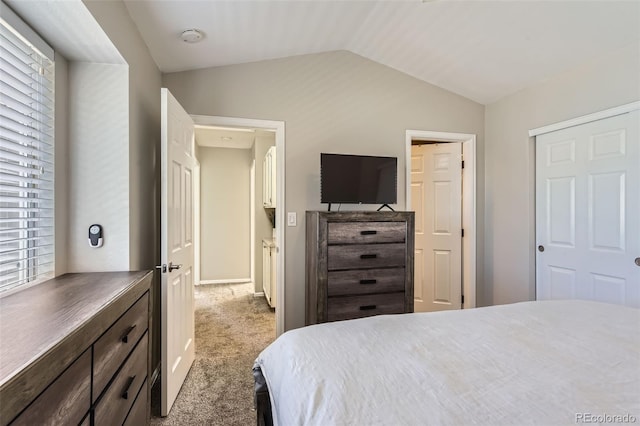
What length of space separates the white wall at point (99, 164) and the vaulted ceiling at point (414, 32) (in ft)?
1.54

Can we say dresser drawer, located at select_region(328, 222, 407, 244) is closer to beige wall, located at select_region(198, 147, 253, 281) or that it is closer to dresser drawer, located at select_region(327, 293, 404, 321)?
dresser drawer, located at select_region(327, 293, 404, 321)

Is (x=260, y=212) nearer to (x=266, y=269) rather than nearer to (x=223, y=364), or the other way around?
(x=266, y=269)

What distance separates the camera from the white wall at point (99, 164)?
67.9 inches

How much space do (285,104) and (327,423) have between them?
8.50 ft

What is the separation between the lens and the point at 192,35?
2.15 m

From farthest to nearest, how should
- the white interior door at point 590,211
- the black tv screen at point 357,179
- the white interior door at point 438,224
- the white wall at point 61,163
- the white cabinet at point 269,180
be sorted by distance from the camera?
the white cabinet at point 269,180, the white interior door at point 438,224, the black tv screen at point 357,179, the white interior door at point 590,211, the white wall at point 61,163

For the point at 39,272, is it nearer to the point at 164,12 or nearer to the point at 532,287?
the point at 164,12

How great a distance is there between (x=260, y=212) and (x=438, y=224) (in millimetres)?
2543

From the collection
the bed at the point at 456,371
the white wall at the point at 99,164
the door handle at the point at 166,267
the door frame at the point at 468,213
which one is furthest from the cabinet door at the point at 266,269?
the bed at the point at 456,371

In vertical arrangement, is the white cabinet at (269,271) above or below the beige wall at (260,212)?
below

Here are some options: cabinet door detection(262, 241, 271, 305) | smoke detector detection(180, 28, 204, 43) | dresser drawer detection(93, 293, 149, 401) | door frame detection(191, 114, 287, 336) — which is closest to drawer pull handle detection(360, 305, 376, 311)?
door frame detection(191, 114, 287, 336)

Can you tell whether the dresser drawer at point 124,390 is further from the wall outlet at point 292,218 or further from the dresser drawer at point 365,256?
the wall outlet at point 292,218

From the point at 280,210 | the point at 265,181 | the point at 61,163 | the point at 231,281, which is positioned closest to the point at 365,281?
the point at 280,210

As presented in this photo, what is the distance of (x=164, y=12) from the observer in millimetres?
1894
